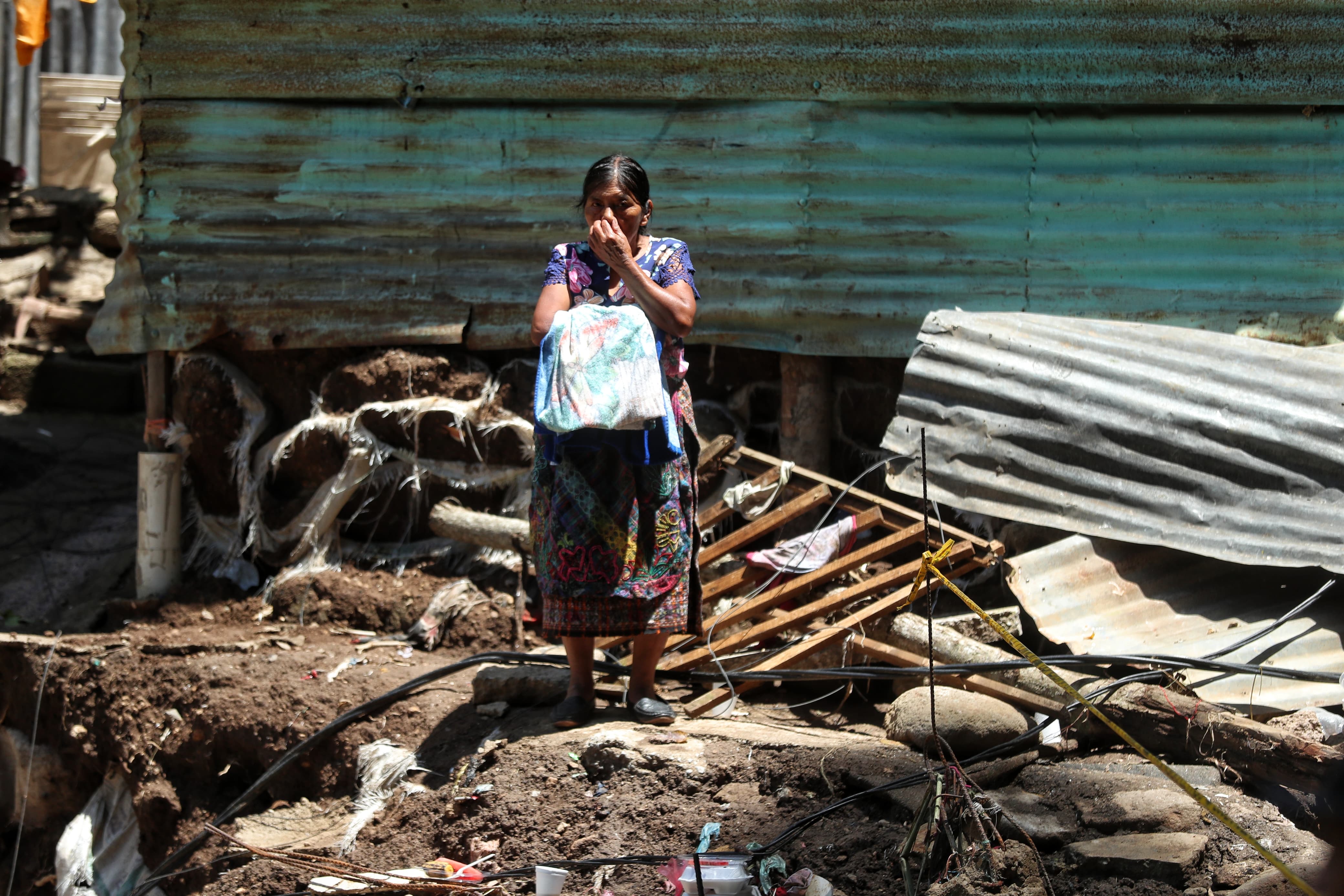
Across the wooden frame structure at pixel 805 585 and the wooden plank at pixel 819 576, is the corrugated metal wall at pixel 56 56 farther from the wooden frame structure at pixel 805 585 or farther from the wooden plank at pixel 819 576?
the wooden plank at pixel 819 576

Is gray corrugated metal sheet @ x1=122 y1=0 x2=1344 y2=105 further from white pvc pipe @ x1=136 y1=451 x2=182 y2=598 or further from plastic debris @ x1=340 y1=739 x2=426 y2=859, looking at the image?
plastic debris @ x1=340 y1=739 x2=426 y2=859

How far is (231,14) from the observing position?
5039mm

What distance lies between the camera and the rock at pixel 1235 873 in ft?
8.27

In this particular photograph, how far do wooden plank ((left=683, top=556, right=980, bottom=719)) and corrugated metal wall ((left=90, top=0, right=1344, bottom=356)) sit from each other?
1.35 metres

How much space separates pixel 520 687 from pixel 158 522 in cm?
237

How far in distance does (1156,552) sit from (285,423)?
384 cm

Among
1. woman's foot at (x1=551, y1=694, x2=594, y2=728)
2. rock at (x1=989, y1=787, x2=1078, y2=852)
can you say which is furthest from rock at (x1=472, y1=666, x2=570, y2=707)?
rock at (x1=989, y1=787, x2=1078, y2=852)

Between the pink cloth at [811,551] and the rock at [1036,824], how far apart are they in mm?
1394

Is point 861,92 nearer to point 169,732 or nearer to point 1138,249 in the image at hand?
point 1138,249

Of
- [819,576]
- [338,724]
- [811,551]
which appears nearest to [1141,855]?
[819,576]

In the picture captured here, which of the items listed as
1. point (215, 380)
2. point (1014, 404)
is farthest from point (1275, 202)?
point (215, 380)

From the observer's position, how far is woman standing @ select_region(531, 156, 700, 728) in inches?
131

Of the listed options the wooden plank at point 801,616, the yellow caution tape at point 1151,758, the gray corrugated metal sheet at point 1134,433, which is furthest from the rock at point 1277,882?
the wooden plank at point 801,616

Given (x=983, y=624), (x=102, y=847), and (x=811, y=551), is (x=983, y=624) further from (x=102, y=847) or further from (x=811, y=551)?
(x=102, y=847)
